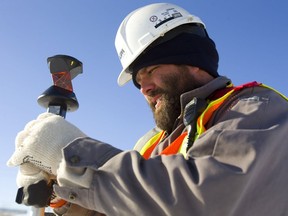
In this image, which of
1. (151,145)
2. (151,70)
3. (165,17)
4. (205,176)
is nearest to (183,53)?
(151,70)

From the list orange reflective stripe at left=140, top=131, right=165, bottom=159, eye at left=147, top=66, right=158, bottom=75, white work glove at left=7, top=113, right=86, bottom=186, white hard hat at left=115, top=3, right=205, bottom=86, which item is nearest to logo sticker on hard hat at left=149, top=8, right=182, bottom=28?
white hard hat at left=115, top=3, right=205, bottom=86

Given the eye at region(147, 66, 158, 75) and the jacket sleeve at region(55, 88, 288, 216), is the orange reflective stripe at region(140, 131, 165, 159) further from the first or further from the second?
the jacket sleeve at region(55, 88, 288, 216)

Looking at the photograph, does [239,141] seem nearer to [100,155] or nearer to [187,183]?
[187,183]

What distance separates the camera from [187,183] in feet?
5.58

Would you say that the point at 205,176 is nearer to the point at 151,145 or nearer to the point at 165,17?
the point at 151,145

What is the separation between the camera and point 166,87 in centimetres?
312

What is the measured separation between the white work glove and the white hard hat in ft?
4.31

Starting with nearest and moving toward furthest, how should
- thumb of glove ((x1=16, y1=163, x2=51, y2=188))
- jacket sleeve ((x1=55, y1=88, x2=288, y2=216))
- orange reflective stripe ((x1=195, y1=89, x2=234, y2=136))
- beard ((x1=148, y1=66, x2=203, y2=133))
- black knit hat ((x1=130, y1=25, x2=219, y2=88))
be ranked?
1. jacket sleeve ((x1=55, y1=88, x2=288, y2=216))
2. orange reflective stripe ((x1=195, y1=89, x2=234, y2=136))
3. thumb of glove ((x1=16, y1=163, x2=51, y2=188))
4. beard ((x1=148, y1=66, x2=203, y2=133))
5. black knit hat ((x1=130, y1=25, x2=219, y2=88))

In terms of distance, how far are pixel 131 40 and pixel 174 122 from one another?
1.05 metres

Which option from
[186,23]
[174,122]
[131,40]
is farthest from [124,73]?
[174,122]

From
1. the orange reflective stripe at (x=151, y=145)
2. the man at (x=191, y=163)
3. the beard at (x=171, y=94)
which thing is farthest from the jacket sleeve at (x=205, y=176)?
the orange reflective stripe at (x=151, y=145)

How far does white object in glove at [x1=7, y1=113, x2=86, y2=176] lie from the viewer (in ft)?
7.23

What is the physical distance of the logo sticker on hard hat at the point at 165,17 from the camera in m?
3.51

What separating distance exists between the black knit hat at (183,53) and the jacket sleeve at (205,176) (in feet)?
4.30
